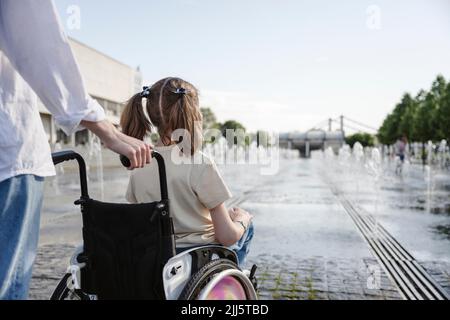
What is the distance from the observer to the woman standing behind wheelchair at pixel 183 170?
2148 mm

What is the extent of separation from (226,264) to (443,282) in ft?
8.98

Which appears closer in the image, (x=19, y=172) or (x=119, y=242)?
(x=19, y=172)

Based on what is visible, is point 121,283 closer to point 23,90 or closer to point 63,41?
point 23,90

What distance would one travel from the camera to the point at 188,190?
2.17 meters

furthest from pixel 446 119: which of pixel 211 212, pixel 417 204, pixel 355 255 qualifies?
pixel 211 212

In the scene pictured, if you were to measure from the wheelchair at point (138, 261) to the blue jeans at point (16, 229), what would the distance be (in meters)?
0.48

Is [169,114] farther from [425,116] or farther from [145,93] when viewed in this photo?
[425,116]

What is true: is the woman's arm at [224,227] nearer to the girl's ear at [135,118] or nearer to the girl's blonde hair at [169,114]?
the girl's blonde hair at [169,114]

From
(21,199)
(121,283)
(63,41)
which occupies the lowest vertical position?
(121,283)

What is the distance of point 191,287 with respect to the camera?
1945 mm

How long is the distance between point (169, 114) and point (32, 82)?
93cm

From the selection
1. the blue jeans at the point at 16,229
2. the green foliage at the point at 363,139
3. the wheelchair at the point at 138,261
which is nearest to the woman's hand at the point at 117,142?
the blue jeans at the point at 16,229

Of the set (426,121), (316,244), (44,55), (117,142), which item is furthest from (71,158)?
(426,121)

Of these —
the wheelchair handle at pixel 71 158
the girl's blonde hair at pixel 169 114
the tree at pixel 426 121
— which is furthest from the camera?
the tree at pixel 426 121
